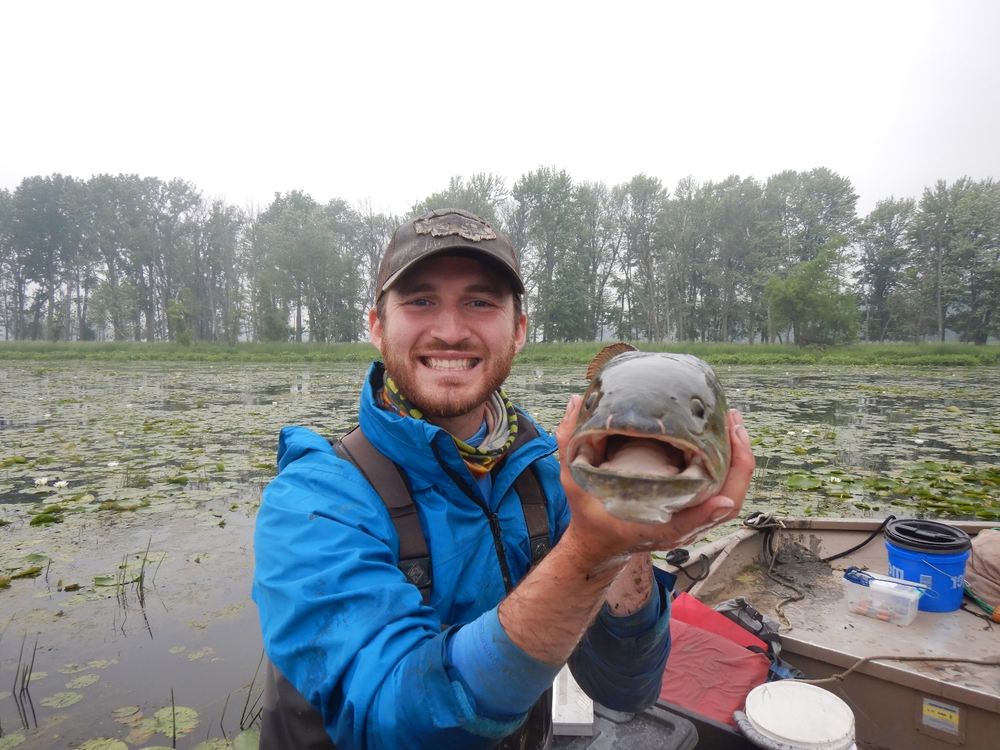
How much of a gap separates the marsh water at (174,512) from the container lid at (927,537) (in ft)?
5.73

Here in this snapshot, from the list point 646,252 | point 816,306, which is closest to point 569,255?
point 646,252

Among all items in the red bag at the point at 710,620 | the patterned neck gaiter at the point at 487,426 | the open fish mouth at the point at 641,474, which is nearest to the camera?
the open fish mouth at the point at 641,474

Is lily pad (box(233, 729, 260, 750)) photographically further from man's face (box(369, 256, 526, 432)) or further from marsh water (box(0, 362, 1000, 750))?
man's face (box(369, 256, 526, 432))

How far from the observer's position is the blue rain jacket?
1166mm

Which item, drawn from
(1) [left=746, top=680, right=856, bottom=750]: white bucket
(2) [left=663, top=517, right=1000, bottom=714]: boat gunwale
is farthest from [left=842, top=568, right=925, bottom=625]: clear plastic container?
(1) [left=746, top=680, right=856, bottom=750]: white bucket

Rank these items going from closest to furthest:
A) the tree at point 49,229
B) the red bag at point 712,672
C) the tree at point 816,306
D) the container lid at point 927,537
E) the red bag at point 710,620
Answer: the red bag at point 712,672, the red bag at point 710,620, the container lid at point 927,537, the tree at point 816,306, the tree at point 49,229

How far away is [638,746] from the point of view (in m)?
2.36

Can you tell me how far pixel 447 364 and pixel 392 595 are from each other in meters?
0.85

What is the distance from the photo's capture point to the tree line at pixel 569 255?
3772 cm

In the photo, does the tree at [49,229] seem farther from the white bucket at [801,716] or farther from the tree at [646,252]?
the white bucket at [801,716]

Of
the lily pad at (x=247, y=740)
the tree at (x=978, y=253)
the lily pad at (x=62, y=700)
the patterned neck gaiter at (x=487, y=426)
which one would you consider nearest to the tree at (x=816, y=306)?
the tree at (x=978, y=253)

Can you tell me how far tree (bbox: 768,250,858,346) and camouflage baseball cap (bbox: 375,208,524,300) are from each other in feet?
104

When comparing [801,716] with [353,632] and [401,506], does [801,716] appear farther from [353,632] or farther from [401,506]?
[353,632]

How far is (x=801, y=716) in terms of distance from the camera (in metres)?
2.25
